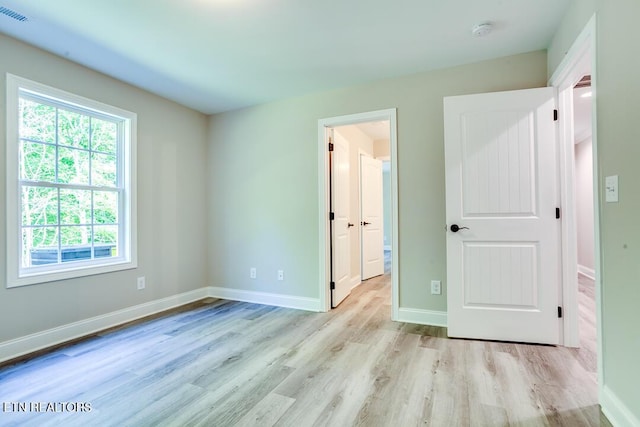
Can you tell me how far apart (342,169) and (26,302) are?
319cm

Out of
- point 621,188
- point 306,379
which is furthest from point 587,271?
point 306,379

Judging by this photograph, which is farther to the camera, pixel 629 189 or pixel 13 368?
pixel 13 368

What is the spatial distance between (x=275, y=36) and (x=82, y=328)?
9.83 feet

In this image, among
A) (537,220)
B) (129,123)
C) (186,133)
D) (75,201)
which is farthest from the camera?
(186,133)

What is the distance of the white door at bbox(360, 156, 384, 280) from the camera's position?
4.91 metres

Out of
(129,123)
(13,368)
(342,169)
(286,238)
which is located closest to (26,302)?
(13,368)

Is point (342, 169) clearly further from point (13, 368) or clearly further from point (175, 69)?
point (13, 368)

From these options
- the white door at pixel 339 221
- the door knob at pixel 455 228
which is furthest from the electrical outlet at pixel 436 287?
the white door at pixel 339 221

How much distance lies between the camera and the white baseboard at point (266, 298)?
3438mm

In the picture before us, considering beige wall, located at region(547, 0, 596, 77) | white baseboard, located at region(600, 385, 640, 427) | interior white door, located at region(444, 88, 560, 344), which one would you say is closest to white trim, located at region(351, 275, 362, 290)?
interior white door, located at region(444, 88, 560, 344)

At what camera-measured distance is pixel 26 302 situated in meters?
2.40

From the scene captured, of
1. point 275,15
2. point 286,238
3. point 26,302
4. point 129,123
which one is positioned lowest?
point 26,302

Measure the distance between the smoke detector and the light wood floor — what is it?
2.37 metres

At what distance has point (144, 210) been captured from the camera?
3.34 meters
